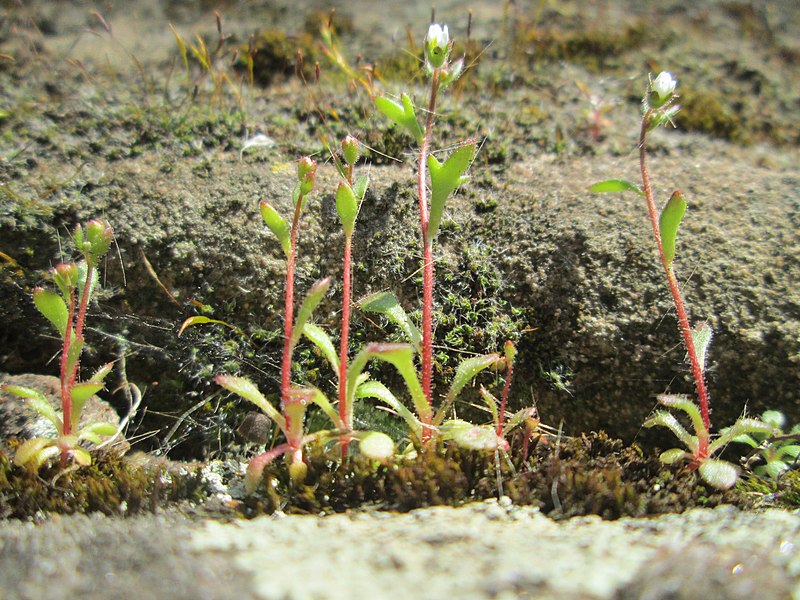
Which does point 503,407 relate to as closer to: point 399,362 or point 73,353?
point 399,362

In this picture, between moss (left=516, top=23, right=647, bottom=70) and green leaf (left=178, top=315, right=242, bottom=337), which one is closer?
green leaf (left=178, top=315, right=242, bottom=337)

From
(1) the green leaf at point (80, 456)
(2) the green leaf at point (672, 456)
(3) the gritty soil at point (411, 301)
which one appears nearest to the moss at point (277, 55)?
(3) the gritty soil at point (411, 301)

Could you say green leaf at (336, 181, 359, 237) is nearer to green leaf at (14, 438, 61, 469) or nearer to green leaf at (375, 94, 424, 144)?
green leaf at (375, 94, 424, 144)

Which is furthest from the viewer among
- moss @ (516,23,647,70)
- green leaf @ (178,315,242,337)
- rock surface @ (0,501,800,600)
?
moss @ (516,23,647,70)

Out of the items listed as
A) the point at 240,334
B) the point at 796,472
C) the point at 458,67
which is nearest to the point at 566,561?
the point at 796,472

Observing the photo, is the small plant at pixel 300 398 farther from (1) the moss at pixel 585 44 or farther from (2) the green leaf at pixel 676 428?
(1) the moss at pixel 585 44

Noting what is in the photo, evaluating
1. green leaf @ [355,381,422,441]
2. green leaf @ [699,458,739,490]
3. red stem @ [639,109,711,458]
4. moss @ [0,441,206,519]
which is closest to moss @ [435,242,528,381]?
green leaf @ [355,381,422,441]
